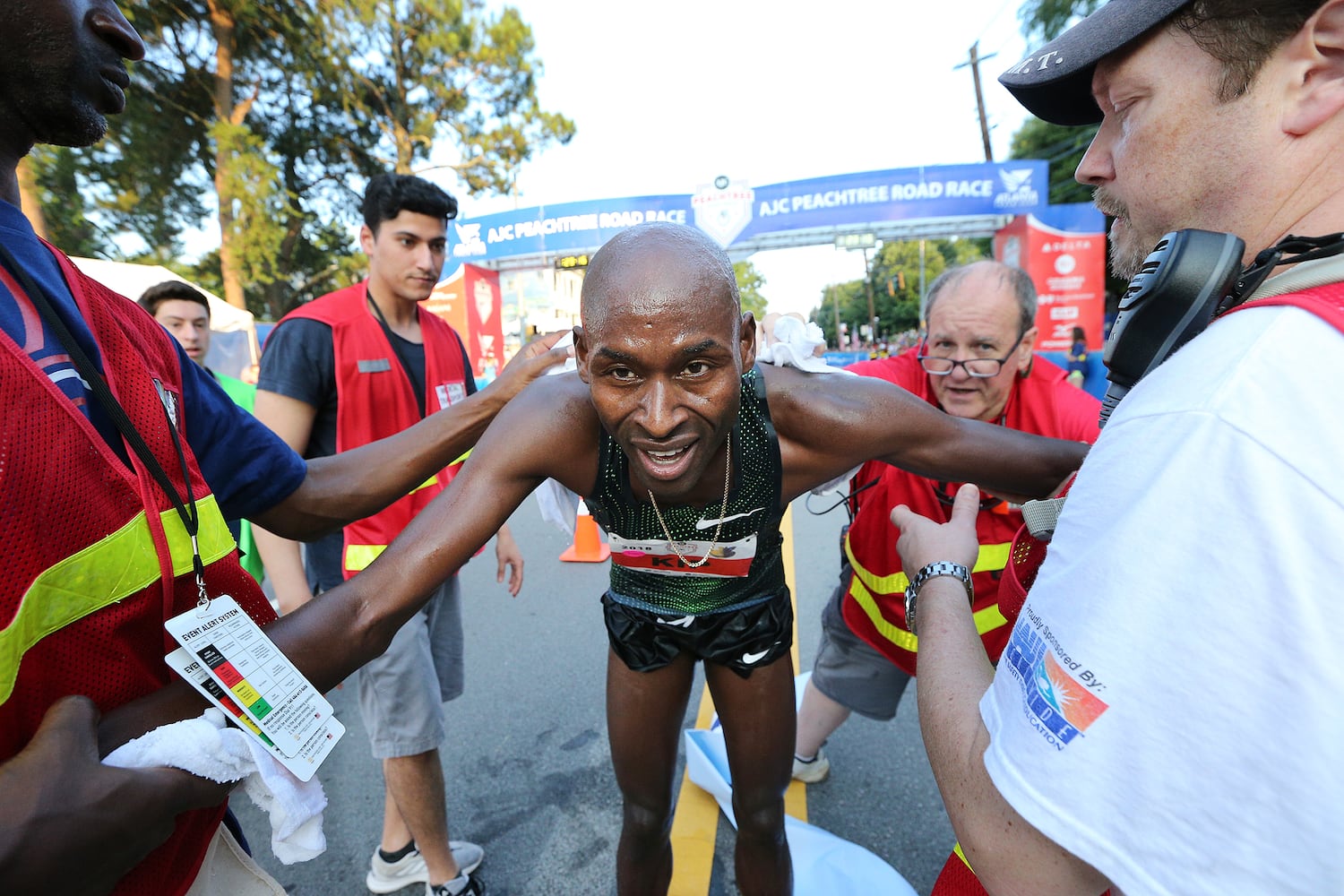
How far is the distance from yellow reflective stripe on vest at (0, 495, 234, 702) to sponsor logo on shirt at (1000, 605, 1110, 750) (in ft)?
4.20

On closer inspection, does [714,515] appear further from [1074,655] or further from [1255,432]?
[1255,432]

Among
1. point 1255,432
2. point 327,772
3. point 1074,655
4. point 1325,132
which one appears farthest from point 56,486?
point 327,772

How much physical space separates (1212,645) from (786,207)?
15.6m

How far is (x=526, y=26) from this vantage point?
19.7 metres

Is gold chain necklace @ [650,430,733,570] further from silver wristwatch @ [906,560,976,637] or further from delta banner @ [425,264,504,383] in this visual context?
delta banner @ [425,264,504,383]

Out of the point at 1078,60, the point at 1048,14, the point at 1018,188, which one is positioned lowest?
the point at 1078,60

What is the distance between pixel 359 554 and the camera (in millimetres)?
2512

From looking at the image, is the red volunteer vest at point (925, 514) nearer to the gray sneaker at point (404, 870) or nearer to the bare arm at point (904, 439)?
the bare arm at point (904, 439)

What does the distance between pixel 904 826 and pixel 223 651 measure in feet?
8.44

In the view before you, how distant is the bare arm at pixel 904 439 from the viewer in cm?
176

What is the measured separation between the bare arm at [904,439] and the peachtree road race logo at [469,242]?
16274 mm

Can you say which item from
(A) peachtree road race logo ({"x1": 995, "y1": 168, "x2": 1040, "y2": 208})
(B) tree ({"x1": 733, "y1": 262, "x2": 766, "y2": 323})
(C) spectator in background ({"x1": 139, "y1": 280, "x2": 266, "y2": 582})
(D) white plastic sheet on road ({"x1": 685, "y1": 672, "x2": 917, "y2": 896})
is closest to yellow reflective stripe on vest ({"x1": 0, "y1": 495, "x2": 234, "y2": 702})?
(D) white plastic sheet on road ({"x1": 685, "y1": 672, "x2": 917, "y2": 896})

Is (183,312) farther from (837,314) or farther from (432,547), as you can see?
(837,314)

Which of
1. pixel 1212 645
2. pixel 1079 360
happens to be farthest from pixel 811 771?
pixel 1079 360
